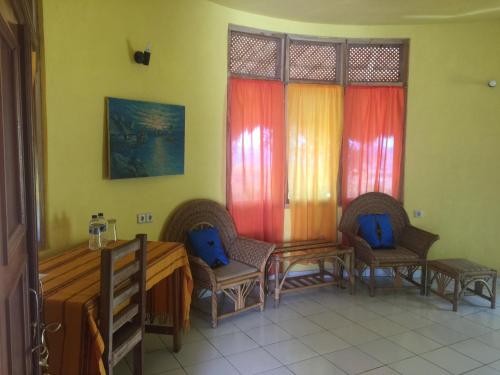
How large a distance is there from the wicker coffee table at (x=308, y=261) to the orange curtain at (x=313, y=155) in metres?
0.29

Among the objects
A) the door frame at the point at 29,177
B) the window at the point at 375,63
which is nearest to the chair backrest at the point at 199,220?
the window at the point at 375,63

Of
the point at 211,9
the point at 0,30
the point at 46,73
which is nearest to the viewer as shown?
the point at 0,30

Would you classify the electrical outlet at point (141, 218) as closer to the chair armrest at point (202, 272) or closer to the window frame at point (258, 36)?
the chair armrest at point (202, 272)

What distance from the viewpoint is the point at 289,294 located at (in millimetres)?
4266

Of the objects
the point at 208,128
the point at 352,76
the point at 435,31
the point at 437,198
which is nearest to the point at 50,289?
the point at 208,128

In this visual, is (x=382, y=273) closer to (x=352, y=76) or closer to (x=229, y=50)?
(x=352, y=76)

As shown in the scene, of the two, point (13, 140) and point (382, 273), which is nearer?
point (13, 140)

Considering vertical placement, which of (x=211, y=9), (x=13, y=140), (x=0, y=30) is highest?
(x=211, y=9)

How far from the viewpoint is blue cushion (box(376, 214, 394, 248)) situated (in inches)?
173

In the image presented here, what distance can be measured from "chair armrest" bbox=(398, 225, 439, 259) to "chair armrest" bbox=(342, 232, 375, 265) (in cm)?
52

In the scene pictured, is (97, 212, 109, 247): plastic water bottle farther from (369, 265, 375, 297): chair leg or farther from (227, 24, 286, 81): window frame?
(369, 265, 375, 297): chair leg

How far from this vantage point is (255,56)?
427 cm

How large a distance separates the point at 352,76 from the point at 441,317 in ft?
8.55

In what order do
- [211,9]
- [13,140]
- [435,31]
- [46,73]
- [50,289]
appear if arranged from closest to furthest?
[13,140]
[50,289]
[46,73]
[211,9]
[435,31]
